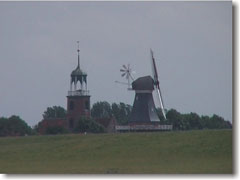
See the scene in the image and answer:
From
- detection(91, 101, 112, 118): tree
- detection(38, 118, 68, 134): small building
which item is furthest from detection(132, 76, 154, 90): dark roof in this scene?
detection(91, 101, 112, 118): tree

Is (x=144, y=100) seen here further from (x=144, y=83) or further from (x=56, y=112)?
(x=56, y=112)

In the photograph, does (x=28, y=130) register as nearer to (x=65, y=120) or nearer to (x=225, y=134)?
(x=65, y=120)

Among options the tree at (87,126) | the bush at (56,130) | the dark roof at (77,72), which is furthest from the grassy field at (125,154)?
the dark roof at (77,72)

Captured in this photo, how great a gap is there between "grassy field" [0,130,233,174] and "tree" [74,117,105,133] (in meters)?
30.3

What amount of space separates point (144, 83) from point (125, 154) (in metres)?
34.1

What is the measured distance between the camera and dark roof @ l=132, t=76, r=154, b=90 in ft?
284

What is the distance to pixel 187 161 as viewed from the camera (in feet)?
159

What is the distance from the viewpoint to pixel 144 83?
87.2 metres

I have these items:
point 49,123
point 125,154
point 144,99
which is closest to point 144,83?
point 144,99

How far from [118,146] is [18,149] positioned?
7070 millimetres

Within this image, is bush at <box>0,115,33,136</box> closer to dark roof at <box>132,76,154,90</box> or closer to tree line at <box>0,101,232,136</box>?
tree line at <box>0,101,232,136</box>

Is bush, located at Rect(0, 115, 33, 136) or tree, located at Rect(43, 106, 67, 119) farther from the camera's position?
tree, located at Rect(43, 106, 67, 119)

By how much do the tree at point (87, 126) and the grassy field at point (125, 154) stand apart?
30.3m

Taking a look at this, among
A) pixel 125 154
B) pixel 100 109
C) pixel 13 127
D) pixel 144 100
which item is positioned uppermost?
pixel 100 109
